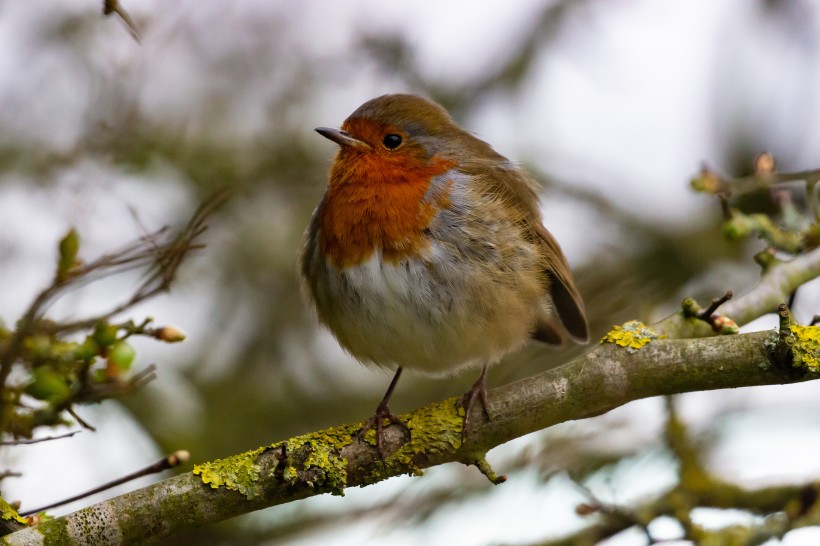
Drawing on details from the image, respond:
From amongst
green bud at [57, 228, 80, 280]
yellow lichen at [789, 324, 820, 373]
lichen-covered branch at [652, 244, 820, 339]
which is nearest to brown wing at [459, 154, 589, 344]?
lichen-covered branch at [652, 244, 820, 339]

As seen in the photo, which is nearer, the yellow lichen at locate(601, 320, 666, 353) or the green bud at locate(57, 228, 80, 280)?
the green bud at locate(57, 228, 80, 280)

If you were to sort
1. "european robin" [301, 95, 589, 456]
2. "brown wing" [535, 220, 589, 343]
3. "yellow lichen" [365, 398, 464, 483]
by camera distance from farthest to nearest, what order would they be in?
"brown wing" [535, 220, 589, 343] → "european robin" [301, 95, 589, 456] → "yellow lichen" [365, 398, 464, 483]

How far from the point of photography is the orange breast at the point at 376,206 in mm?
3992

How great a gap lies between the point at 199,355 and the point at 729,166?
324 centimetres

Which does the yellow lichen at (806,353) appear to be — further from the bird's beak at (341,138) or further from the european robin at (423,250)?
the bird's beak at (341,138)

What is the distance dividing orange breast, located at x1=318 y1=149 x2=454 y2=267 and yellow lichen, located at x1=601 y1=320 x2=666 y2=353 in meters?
0.94

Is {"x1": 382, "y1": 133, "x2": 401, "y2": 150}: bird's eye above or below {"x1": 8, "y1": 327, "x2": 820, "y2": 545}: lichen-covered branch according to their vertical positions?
above

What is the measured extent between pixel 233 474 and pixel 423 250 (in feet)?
4.37

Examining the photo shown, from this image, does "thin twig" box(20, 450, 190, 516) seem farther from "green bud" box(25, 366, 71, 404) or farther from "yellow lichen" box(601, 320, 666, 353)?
"yellow lichen" box(601, 320, 666, 353)

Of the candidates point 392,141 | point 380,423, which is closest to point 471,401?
point 380,423

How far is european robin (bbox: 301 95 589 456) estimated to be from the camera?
3916mm

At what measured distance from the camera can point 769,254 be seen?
155 inches

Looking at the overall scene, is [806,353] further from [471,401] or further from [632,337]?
[471,401]

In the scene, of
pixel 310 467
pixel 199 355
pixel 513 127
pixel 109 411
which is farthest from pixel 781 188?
pixel 109 411
